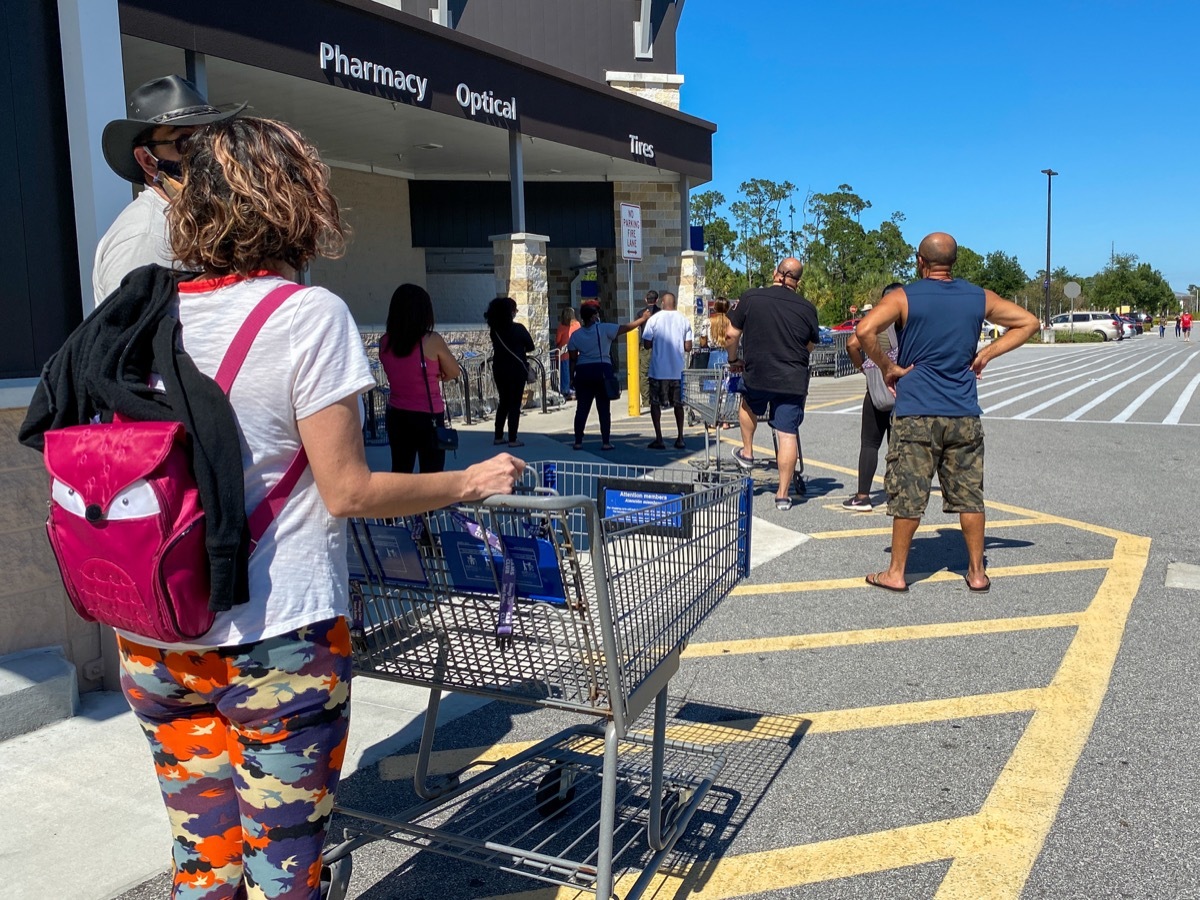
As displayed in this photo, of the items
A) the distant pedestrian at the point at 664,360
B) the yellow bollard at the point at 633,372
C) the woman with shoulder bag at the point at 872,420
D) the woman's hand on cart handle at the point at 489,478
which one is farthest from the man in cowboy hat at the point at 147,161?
the yellow bollard at the point at 633,372

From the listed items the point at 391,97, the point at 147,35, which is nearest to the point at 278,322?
the point at 147,35

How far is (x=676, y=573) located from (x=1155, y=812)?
1.93 m

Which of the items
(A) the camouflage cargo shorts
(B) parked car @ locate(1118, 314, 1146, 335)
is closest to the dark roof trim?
(A) the camouflage cargo shorts

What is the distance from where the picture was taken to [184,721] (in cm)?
194

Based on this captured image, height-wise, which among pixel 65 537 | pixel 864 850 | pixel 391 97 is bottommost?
pixel 864 850

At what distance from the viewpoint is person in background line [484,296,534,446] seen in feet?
37.6

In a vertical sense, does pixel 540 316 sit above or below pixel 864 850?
above

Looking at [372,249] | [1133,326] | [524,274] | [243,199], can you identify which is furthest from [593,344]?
[1133,326]

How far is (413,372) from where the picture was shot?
23.1 ft

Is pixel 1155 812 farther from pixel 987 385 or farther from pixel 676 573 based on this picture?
pixel 987 385

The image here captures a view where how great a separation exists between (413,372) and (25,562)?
3219 millimetres

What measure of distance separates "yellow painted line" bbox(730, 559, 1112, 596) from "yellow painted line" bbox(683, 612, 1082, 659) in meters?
0.75

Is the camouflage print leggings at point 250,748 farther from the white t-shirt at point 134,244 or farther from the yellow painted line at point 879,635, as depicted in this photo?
the yellow painted line at point 879,635

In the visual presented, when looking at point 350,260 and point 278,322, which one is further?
point 350,260
